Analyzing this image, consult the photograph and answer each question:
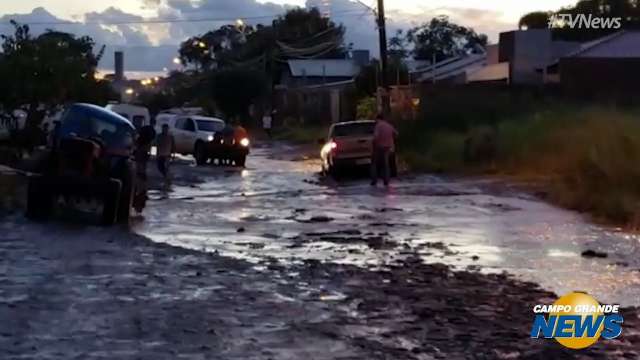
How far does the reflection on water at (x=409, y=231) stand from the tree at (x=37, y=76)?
351 inches

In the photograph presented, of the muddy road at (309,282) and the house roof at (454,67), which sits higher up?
the house roof at (454,67)

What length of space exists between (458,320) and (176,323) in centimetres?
232

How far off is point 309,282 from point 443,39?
110 metres

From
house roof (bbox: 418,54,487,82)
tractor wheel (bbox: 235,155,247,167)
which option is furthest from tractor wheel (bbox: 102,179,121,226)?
house roof (bbox: 418,54,487,82)

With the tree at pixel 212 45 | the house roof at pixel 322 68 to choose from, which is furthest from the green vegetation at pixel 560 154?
the tree at pixel 212 45

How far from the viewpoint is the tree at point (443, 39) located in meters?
118

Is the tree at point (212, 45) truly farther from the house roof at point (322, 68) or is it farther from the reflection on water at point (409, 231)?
the reflection on water at point (409, 231)

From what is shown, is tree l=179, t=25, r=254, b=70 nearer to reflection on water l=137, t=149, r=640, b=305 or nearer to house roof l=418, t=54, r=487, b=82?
house roof l=418, t=54, r=487, b=82

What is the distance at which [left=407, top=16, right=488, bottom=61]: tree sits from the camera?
118500 millimetres

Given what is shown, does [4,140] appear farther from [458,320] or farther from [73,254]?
[458,320]

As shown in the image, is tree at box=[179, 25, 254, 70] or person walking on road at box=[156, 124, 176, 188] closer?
person walking on road at box=[156, 124, 176, 188]

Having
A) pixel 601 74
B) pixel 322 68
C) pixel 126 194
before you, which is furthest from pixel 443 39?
pixel 126 194

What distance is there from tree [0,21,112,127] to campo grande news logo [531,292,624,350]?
1025 inches

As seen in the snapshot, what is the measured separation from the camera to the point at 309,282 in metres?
12.1
